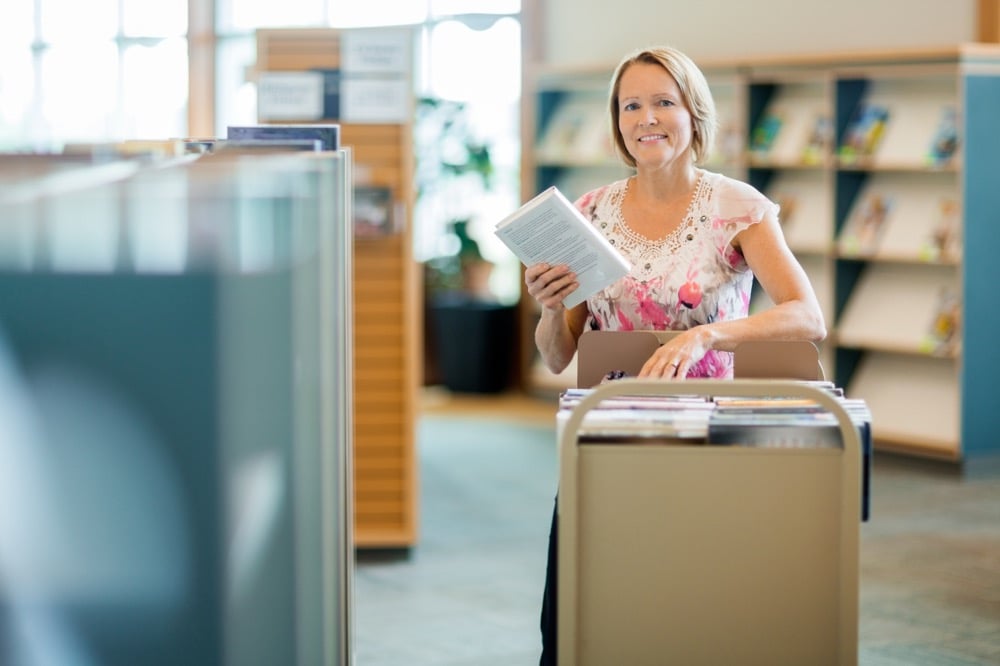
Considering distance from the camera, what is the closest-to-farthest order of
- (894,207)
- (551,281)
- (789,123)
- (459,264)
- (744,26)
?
(551,281)
(894,207)
(789,123)
(744,26)
(459,264)

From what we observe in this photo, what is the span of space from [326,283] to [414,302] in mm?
2936

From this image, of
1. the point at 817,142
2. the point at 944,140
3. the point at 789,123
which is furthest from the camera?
the point at 789,123

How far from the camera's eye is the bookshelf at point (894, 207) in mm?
6402

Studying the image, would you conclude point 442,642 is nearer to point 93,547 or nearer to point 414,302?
point 414,302

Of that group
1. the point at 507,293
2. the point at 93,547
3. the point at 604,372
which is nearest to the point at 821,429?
the point at 604,372

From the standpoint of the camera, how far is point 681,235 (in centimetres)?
286

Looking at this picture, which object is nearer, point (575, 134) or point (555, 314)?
point (555, 314)

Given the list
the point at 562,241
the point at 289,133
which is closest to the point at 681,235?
the point at 562,241

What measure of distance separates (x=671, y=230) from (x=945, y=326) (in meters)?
4.06

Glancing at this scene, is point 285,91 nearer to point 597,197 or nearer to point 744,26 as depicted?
point 597,197

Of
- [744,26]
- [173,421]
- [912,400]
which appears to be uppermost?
[744,26]

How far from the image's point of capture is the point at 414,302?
16.8 ft

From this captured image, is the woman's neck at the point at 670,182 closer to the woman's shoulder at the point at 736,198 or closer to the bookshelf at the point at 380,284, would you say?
the woman's shoulder at the point at 736,198

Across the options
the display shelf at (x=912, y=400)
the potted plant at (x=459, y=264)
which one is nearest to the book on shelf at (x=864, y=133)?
the display shelf at (x=912, y=400)
